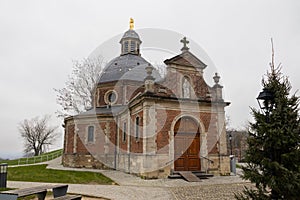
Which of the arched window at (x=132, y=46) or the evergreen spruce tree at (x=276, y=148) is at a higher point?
the arched window at (x=132, y=46)

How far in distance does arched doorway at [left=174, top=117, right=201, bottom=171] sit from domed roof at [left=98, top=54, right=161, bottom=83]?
815cm

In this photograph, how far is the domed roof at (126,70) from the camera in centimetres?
2259

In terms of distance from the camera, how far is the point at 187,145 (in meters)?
15.1

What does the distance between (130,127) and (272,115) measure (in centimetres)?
1221

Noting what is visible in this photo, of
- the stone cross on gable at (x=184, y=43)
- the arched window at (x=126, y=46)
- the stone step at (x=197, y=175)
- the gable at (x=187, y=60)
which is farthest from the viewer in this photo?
the arched window at (x=126, y=46)

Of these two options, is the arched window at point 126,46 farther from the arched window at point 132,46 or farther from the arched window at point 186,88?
the arched window at point 186,88

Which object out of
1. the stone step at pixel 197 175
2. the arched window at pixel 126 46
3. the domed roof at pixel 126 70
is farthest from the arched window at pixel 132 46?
the stone step at pixel 197 175

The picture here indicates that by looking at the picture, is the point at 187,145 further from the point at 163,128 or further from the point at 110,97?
the point at 110,97

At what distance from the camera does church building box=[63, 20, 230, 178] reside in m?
14.0

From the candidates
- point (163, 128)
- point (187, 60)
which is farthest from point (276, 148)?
point (187, 60)

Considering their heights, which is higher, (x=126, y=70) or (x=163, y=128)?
(x=126, y=70)

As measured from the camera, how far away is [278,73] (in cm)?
590

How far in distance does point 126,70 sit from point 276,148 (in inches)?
750

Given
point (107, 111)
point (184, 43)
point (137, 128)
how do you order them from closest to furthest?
point (137, 128), point (184, 43), point (107, 111)
